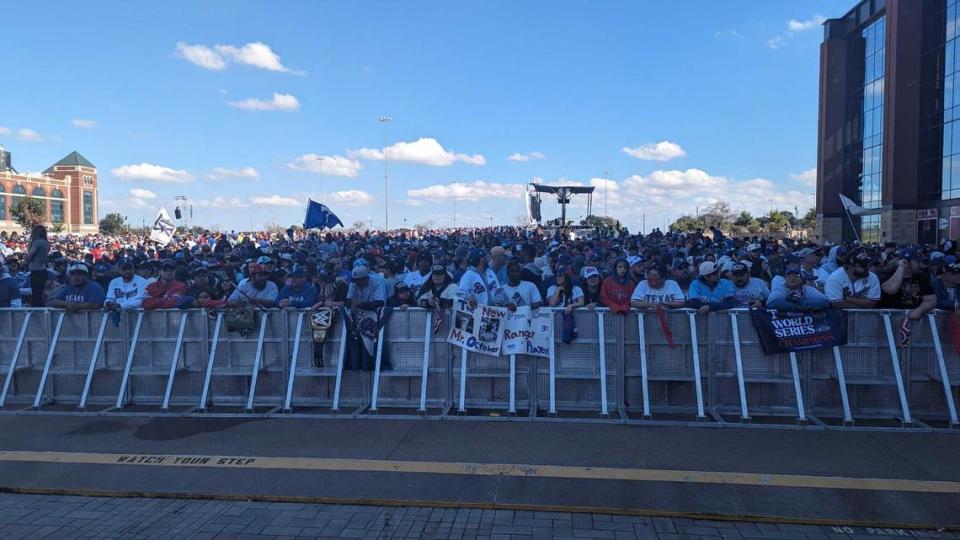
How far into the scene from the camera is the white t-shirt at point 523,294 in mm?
7672

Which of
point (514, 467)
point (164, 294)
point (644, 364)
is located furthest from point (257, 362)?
point (644, 364)

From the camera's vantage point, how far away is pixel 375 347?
749 cm

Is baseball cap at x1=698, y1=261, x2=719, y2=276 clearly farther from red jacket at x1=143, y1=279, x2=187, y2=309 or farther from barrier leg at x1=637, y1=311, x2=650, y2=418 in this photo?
red jacket at x1=143, y1=279, x2=187, y2=309

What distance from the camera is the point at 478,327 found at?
7.39 meters

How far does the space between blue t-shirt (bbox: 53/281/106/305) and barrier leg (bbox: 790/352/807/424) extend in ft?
26.1

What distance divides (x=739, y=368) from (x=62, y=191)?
134267mm

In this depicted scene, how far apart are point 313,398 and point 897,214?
132ft

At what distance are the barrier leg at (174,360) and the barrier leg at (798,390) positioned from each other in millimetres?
6746

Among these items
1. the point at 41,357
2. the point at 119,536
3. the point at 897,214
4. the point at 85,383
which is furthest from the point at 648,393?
the point at 897,214

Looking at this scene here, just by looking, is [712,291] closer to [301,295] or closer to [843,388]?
[843,388]

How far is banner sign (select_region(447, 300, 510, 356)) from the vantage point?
7.37 m

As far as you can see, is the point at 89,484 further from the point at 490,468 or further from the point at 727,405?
the point at 727,405

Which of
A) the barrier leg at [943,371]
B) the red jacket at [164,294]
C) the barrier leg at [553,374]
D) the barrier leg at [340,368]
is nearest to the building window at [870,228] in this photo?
the barrier leg at [943,371]

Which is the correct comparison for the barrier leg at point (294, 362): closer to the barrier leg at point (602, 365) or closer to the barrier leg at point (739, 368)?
the barrier leg at point (602, 365)
